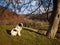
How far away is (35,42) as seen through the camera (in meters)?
10.8

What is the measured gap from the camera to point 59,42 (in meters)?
11.7

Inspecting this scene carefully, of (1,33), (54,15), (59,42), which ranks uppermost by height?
(54,15)

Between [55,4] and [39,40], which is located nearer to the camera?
[39,40]

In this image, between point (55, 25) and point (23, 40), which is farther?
point (55, 25)

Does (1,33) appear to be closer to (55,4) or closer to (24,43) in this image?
(24,43)

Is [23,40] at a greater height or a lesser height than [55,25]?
lesser

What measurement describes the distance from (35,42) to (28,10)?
7.17 ft

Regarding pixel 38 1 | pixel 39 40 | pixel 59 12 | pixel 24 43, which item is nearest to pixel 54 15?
pixel 59 12

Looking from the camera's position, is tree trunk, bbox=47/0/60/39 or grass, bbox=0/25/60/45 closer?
grass, bbox=0/25/60/45

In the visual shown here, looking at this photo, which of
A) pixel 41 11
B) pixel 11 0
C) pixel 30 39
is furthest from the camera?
pixel 41 11

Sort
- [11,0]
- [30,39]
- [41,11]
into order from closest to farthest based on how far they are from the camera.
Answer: [11,0] → [30,39] → [41,11]

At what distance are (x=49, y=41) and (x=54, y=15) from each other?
1959mm

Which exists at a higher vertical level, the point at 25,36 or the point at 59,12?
the point at 59,12

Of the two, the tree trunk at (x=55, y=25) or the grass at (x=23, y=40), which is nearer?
the grass at (x=23, y=40)
